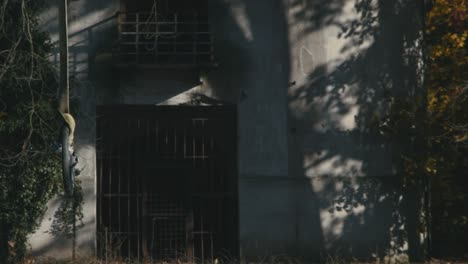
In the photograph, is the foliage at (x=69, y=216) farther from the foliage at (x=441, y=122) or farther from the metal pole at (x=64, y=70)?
the foliage at (x=441, y=122)

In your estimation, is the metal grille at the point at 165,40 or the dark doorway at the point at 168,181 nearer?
the metal grille at the point at 165,40

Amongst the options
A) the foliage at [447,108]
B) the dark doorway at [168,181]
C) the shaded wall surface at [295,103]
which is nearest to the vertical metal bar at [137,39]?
the shaded wall surface at [295,103]

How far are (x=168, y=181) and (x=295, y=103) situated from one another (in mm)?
2911

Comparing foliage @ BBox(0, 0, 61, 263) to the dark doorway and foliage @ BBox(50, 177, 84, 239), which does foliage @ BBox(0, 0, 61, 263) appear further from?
the dark doorway

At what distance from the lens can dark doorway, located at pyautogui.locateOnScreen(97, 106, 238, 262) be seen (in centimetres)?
1520

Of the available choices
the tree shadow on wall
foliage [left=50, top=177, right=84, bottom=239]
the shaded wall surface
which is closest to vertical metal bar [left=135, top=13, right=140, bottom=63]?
the shaded wall surface

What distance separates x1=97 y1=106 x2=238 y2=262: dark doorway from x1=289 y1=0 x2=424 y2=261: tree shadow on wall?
1598mm

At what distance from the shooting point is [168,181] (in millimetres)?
15328

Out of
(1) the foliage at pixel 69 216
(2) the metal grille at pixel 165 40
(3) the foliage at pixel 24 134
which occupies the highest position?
(2) the metal grille at pixel 165 40

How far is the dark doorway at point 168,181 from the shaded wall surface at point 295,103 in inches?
10.3

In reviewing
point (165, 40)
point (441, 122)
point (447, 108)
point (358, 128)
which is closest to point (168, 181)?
point (165, 40)

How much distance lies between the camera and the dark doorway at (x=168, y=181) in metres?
15.2

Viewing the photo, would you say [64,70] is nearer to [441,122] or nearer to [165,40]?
[165,40]

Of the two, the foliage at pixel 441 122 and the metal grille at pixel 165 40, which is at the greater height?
the metal grille at pixel 165 40
